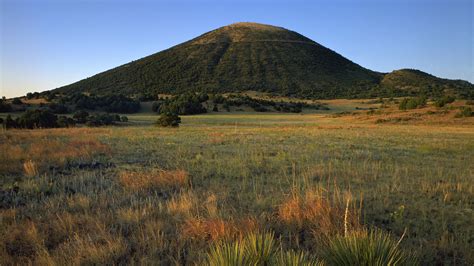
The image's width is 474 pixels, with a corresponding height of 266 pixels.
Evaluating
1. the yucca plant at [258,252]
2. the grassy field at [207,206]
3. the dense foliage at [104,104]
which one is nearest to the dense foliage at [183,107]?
the dense foliage at [104,104]

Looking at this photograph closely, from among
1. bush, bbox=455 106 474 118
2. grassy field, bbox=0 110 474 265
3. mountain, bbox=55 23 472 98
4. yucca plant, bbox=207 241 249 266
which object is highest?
mountain, bbox=55 23 472 98

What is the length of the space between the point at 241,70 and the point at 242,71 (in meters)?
0.90

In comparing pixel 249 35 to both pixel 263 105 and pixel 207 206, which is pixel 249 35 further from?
pixel 207 206

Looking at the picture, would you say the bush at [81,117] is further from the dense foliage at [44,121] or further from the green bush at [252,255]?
the green bush at [252,255]

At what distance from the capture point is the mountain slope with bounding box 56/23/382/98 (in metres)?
90.1

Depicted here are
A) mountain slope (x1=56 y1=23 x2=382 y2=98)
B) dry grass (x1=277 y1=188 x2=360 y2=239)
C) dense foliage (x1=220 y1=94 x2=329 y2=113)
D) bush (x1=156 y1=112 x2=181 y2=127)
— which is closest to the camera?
dry grass (x1=277 y1=188 x2=360 y2=239)

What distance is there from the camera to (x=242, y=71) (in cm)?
10156

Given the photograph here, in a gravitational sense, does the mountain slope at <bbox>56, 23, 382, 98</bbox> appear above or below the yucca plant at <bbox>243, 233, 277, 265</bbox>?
above

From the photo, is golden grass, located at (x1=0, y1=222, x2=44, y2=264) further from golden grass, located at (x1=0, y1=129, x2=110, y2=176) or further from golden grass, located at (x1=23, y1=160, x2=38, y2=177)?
golden grass, located at (x1=0, y1=129, x2=110, y2=176)

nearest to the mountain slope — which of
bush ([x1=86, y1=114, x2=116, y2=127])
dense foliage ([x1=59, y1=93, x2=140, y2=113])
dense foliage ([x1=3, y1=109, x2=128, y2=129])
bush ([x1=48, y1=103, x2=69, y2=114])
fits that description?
dense foliage ([x1=59, y1=93, x2=140, y2=113])

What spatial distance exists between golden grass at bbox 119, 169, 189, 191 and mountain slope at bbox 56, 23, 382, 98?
257ft

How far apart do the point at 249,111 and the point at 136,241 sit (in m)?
50.9

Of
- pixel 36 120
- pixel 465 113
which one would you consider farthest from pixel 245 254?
pixel 465 113

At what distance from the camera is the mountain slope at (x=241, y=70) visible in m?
90.1
